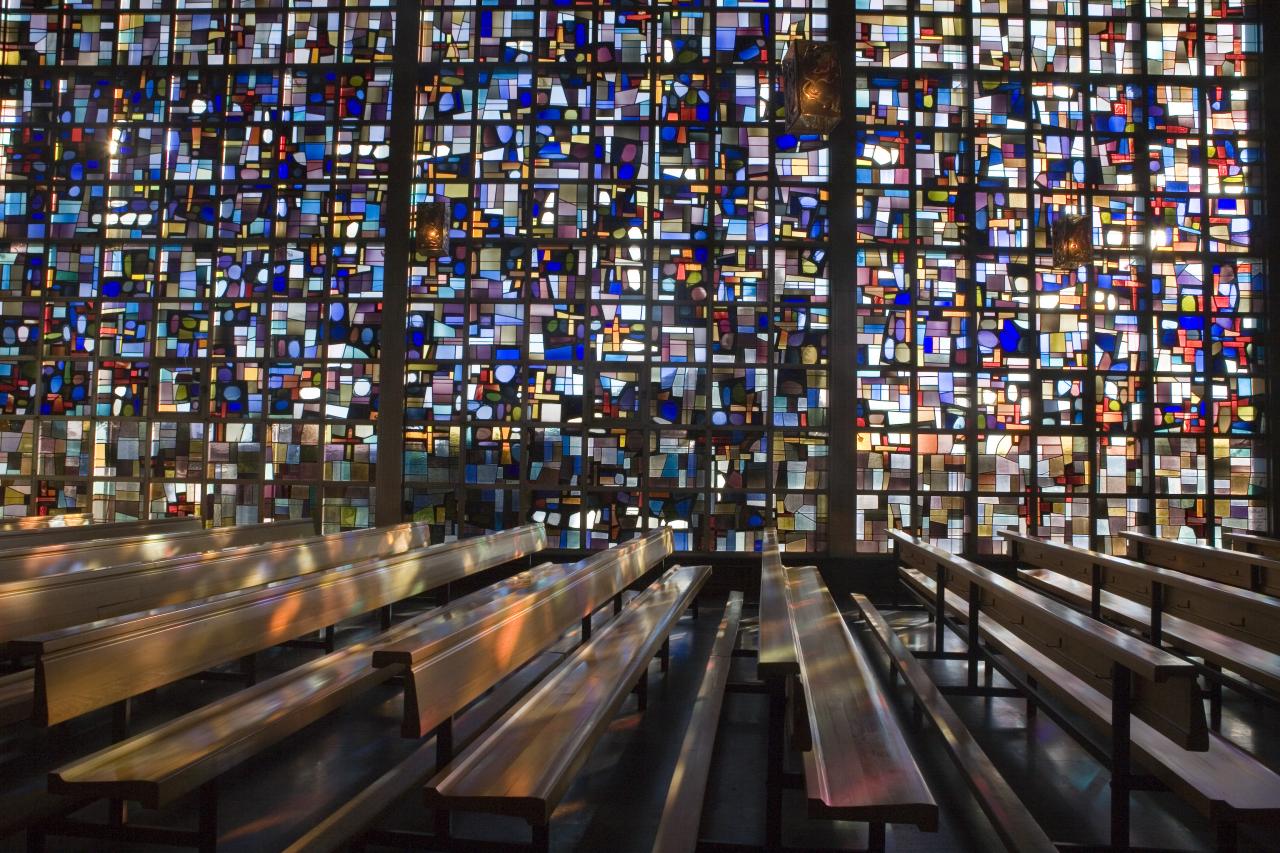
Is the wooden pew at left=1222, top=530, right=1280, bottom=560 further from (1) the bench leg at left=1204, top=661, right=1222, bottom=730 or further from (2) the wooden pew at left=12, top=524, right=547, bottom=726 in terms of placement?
(2) the wooden pew at left=12, top=524, right=547, bottom=726

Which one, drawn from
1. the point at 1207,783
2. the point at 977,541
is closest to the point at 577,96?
the point at 977,541

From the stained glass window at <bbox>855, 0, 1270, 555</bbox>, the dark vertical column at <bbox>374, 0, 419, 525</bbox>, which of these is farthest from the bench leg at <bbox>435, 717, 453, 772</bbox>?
the stained glass window at <bbox>855, 0, 1270, 555</bbox>

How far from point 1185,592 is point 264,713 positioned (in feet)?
11.8

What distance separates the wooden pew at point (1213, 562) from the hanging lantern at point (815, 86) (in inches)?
105

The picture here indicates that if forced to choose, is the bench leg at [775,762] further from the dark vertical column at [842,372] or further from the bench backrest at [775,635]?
the dark vertical column at [842,372]

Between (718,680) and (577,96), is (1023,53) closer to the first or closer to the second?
(577,96)

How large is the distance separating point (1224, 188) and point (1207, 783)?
22.8 feet

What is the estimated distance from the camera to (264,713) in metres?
2.25

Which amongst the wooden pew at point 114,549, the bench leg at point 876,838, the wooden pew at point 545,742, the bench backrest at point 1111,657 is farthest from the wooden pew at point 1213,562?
the wooden pew at point 114,549

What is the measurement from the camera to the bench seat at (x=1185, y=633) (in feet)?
9.90

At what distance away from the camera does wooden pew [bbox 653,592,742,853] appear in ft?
7.23

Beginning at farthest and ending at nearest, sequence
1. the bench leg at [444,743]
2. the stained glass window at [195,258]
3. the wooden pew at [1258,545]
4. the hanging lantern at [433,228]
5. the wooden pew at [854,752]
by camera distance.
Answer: the stained glass window at [195,258] < the hanging lantern at [433,228] < the wooden pew at [1258,545] < the bench leg at [444,743] < the wooden pew at [854,752]

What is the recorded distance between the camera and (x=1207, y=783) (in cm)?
214

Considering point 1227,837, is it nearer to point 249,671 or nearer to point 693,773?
point 693,773
